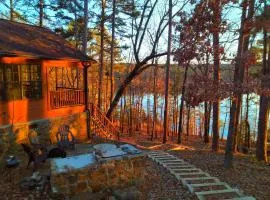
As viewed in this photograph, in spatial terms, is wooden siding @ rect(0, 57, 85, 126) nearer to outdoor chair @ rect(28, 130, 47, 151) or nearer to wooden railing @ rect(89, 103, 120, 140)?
outdoor chair @ rect(28, 130, 47, 151)

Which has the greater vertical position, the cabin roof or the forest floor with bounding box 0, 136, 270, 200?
the cabin roof

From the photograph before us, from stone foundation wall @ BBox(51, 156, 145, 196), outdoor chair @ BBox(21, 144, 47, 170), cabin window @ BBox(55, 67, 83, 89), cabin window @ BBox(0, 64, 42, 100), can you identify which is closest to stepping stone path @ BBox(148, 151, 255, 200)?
stone foundation wall @ BBox(51, 156, 145, 196)

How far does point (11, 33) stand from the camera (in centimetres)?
1234

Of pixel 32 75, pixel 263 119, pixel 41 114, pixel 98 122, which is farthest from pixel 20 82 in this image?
pixel 263 119

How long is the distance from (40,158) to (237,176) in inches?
238

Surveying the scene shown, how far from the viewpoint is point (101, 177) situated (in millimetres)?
Result: 6902

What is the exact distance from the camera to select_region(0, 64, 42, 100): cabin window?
34.8ft

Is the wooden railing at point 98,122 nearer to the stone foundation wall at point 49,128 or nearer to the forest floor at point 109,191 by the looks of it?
the stone foundation wall at point 49,128

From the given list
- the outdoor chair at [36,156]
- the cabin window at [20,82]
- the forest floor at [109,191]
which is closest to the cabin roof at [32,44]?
the cabin window at [20,82]

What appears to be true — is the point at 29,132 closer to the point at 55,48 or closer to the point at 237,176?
the point at 55,48

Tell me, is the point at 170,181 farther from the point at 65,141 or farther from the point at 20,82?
the point at 20,82

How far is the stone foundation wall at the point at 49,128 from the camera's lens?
11.1m

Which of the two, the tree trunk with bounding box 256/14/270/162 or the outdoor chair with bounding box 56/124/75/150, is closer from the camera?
the outdoor chair with bounding box 56/124/75/150

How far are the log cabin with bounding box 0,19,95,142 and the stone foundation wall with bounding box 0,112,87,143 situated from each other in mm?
160
